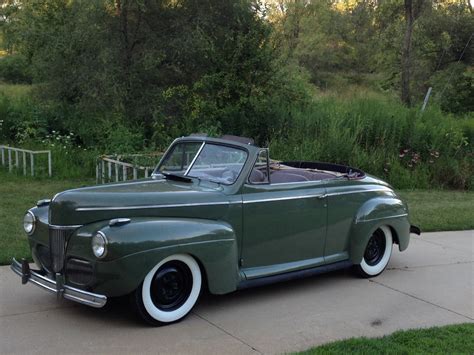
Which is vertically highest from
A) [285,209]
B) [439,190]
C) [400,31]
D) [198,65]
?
[400,31]

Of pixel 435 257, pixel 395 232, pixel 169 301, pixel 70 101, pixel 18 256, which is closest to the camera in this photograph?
pixel 169 301

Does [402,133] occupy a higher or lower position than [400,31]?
lower

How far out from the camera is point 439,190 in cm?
1301

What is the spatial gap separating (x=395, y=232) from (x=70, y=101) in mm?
9550

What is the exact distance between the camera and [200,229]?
473cm

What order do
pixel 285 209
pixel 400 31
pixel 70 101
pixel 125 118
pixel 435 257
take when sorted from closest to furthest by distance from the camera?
pixel 285 209 < pixel 435 257 < pixel 125 118 < pixel 70 101 < pixel 400 31

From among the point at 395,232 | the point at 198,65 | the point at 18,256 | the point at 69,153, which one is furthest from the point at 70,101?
the point at 395,232

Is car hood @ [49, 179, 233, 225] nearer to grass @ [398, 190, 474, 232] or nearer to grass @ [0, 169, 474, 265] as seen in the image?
grass @ [0, 169, 474, 265]

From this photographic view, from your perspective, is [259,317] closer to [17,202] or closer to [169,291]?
[169,291]

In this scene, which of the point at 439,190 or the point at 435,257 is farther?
the point at 439,190

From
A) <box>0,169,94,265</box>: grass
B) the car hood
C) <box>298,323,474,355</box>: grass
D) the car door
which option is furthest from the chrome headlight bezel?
<box>0,169,94,265</box>: grass

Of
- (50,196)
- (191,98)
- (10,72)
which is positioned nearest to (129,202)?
(50,196)

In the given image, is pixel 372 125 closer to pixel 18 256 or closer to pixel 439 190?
pixel 439 190

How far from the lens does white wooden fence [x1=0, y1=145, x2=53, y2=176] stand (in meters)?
12.1
